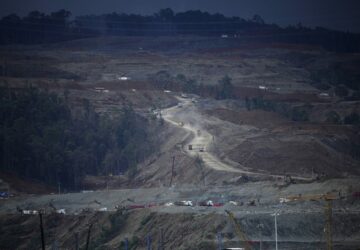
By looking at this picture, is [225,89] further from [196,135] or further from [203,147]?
[203,147]

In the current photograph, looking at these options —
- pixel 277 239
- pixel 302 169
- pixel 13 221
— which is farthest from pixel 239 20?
pixel 277 239

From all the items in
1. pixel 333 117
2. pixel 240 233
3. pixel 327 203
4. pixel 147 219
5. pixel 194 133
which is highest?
pixel 327 203

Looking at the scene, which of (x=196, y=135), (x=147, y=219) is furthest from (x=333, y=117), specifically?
(x=147, y=219)

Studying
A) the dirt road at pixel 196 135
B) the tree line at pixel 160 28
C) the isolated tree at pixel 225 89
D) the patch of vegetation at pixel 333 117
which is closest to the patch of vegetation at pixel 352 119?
the patch of vegetation at pixel 333 117

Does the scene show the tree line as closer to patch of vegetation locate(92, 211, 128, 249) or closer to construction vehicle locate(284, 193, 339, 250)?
patch of vegetation locate(92, 211, 128, 249)

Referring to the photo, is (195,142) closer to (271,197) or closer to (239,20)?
(271,197)

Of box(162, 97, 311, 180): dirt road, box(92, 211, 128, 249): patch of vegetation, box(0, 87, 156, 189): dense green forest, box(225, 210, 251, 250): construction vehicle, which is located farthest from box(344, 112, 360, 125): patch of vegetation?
box(225, 210, 251, 250): construction vehicle
